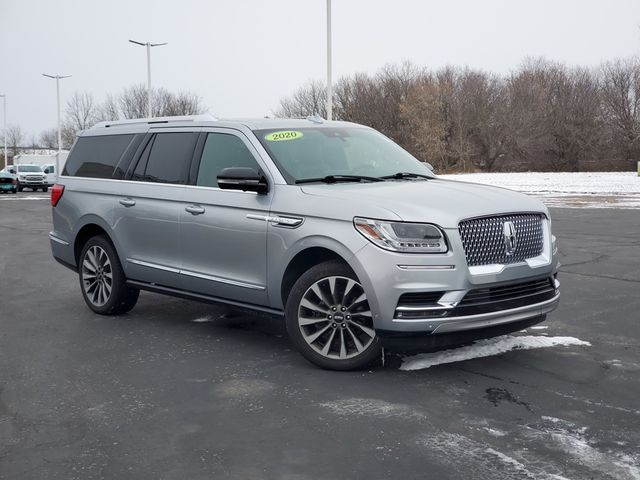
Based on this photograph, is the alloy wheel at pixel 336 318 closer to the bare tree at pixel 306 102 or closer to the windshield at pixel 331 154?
the windshield at pixel 331 154

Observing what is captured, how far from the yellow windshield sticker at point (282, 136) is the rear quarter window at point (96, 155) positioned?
1820 millimetres

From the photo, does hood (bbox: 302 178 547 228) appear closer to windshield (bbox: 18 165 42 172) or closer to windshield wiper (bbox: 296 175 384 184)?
windshield wiper (bbox: 296 175 384 184)

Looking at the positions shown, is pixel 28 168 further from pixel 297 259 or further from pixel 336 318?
pixel 336 318

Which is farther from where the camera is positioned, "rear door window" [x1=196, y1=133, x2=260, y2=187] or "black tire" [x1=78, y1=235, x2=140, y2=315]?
"black tire" [x1=78, y1=235, x2=140, y2=315]

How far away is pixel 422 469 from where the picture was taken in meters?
3.73

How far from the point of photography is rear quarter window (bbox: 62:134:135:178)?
762 centimetres

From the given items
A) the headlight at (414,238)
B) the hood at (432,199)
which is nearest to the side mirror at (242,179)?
the hood at (432,199)

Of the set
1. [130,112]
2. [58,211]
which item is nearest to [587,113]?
[130,112]

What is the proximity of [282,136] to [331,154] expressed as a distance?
0.43 meters

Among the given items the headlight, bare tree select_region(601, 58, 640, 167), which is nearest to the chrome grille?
the headlight

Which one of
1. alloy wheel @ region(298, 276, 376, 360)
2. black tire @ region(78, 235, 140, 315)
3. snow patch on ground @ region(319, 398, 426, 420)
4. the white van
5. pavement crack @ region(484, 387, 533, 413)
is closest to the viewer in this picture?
snow patch on ground @ region(319, 398, 426, 420)

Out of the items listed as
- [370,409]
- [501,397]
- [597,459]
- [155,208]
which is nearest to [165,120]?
[155,208]

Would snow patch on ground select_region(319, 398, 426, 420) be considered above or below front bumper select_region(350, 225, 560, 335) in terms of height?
below

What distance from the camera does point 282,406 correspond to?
4.73 m
